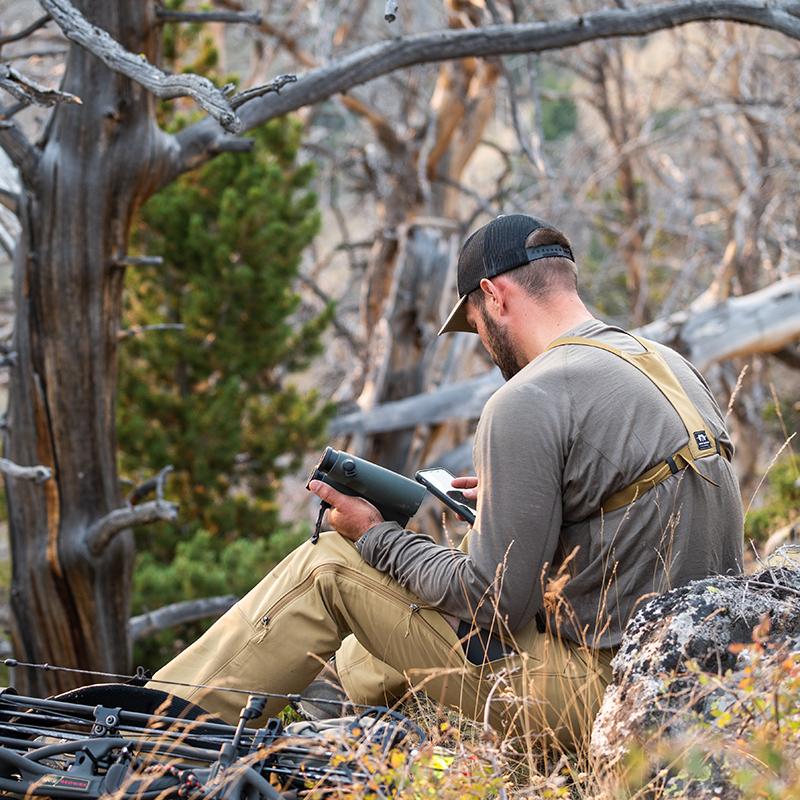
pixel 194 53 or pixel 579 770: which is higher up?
pixel 194 53

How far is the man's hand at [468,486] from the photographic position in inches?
126

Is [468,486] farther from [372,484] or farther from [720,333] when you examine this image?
[720,333]

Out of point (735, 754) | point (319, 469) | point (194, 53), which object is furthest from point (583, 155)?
point (735, 754)

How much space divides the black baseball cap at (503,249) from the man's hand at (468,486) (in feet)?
1.87

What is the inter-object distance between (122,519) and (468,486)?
2.21m

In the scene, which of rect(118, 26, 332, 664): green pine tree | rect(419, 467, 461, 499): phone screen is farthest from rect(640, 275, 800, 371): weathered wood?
rect(419, 467, 461, 499): phone screen

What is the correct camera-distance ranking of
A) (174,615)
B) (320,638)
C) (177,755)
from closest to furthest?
(177,755) < (320,638) < (174,615)

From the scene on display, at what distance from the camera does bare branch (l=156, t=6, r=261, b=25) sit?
4570 mm

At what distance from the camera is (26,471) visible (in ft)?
15.3

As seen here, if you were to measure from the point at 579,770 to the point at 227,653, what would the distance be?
953mm

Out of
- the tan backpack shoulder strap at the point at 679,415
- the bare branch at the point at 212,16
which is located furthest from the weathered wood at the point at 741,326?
the tan backpack shoulder strap at the point at 679,415

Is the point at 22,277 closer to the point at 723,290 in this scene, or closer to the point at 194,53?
the point at 723,290

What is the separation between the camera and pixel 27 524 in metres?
5.19

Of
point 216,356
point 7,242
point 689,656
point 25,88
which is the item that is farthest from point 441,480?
point 216,356
